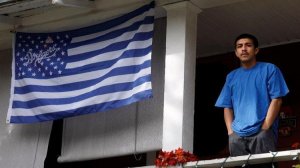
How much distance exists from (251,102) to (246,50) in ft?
1.89

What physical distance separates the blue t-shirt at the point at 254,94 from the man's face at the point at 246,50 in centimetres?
11

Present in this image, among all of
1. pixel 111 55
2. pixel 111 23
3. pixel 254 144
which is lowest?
pixel 254 144

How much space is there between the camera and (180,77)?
924 cm

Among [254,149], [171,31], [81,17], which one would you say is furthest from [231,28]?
[254,149]

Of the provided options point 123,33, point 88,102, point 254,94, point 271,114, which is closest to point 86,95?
point 88,102

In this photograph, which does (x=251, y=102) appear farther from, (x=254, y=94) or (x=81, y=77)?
(x=81, y=77)

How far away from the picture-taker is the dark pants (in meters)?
8.23

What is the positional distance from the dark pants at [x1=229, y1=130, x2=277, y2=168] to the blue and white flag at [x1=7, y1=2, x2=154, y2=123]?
1.29 metres

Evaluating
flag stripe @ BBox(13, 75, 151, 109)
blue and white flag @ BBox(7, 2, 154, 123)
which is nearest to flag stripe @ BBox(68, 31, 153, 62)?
blue and white flag @ BBox(7, 2, 154, 123)

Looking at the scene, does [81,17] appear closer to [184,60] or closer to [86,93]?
[86,93]

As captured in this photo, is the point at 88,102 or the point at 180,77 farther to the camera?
the point at 88,102

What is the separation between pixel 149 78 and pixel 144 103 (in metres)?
0.61

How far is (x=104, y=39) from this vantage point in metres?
10.0

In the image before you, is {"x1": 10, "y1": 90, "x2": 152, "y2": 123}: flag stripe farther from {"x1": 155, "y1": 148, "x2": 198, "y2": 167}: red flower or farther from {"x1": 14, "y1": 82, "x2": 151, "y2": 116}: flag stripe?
{"x1": 155, "y1": 148, "x2": 198, "y2": 167}: red flower
